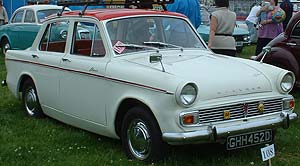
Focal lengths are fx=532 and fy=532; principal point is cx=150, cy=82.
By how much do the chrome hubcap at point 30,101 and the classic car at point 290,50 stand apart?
3.78 metres

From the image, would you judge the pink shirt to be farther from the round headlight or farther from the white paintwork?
the round headlight

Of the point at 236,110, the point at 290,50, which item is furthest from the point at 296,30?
the point at 236,110

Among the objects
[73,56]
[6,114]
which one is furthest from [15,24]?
[73,56]

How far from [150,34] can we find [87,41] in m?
0.74

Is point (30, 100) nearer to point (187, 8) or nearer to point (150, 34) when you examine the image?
point (150, 34)

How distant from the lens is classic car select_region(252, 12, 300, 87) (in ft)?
28.6

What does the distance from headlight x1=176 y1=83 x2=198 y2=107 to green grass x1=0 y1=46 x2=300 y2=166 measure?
0.71m

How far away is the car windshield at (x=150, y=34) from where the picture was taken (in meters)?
5.87

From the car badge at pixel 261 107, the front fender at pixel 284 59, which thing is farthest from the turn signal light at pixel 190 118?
the front fender at pixel 284 59

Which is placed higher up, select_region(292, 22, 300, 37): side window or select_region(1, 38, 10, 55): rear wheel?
select_region(292, 22, 300, 37): side window

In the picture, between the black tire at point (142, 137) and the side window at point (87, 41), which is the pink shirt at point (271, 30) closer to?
the side window at point (87, 41)

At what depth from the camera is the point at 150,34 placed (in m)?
6.02

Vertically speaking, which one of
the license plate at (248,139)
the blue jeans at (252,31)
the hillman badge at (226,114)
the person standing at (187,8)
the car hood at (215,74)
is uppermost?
the person standing at (187,8)

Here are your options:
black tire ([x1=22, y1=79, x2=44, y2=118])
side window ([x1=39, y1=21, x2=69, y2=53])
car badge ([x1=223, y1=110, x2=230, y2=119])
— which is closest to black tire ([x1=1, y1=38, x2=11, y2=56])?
black tire ([x1=22, y1=79, x2=44, y2=118])
